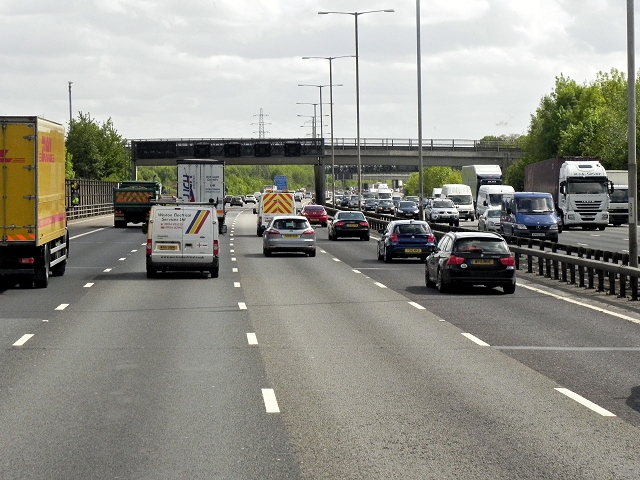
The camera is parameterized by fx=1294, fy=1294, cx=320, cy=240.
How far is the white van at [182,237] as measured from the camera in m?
32.0

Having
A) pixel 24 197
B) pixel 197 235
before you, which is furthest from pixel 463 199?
pixel 24 197

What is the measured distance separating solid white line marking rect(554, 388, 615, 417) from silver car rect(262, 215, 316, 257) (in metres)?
31.1

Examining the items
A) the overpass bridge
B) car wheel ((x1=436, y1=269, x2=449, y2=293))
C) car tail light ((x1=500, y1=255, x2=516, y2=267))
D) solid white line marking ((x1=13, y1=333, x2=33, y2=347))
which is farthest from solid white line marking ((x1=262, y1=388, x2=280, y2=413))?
the overpass bridge

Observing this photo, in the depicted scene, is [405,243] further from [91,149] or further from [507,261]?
[91,149]

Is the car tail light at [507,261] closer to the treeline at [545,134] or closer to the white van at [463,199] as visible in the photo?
the white van at [463,199]

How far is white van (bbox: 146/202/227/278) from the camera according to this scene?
105ft

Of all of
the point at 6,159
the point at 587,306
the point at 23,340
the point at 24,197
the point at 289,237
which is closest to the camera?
the point at 23,340

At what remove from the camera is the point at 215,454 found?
995 centimetres

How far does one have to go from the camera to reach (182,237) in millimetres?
32000

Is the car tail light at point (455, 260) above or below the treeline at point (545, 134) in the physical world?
below

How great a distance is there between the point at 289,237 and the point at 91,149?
284 ft

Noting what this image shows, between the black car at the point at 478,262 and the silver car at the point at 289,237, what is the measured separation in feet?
55.9

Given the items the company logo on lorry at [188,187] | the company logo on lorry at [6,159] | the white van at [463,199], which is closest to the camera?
the company logo on lorry at [6,159]

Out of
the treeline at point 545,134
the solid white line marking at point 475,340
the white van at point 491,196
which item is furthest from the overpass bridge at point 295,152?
the solid white line marking at point 475,340
